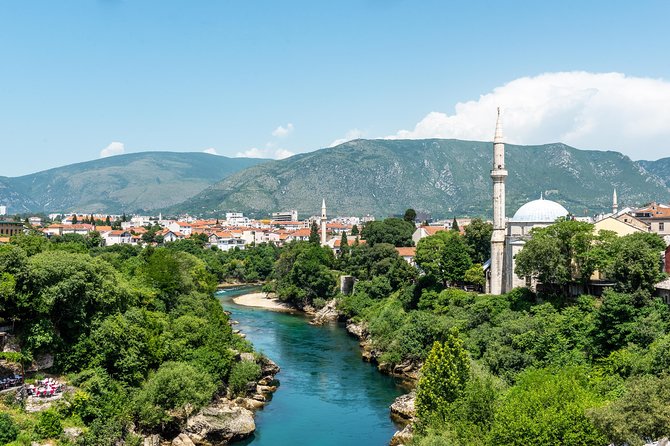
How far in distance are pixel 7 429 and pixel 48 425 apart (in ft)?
5.44

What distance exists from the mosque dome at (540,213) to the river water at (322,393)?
47.5ft

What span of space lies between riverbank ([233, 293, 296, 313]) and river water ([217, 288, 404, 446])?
12.2 metres

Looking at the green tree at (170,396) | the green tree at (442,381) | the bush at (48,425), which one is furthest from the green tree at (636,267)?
the bush at (48,425)

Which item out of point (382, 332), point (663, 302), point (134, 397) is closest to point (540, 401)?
point (663, 302)

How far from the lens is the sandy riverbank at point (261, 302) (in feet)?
224

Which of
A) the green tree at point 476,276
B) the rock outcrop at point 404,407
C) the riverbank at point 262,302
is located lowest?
the riverbank at point 262,302

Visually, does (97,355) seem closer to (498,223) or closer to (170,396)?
(170,396)

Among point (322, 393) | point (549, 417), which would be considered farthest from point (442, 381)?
point (322, 393)

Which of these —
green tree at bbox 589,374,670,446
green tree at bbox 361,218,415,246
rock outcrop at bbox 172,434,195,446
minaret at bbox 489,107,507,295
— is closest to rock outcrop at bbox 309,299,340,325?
green tree at bbox 361,218,415,246

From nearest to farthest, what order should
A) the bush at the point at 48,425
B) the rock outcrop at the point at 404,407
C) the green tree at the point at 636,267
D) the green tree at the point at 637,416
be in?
the green tree at the point at 637,416 < the bush at the point at 48,425 < the green tree at the point at 636,267 < the rock outcrop at the point at 404,407

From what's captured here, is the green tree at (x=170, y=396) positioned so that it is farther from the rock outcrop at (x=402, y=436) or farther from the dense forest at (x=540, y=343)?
the dense forest at (x=540, y=343)

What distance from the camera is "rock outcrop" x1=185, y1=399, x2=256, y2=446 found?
2783 cm

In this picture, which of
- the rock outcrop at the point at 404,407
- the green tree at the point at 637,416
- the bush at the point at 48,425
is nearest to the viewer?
the green tree at the point at 637,416

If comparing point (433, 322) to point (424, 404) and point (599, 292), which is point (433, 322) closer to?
point (599, 292)
